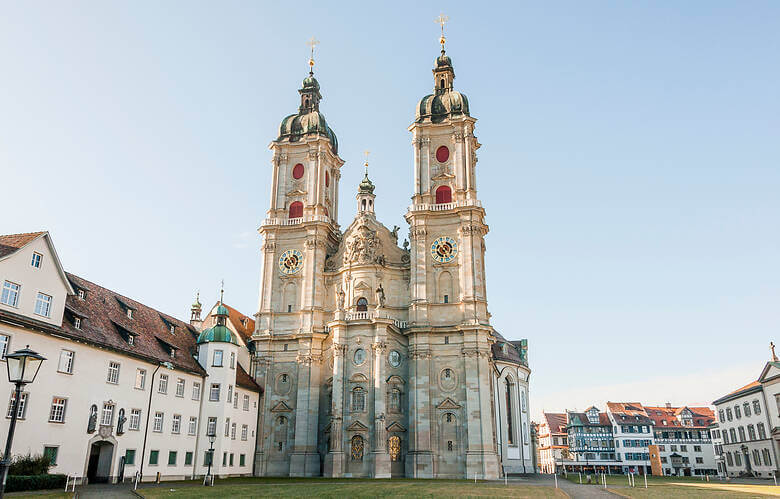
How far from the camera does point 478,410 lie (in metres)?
57.0

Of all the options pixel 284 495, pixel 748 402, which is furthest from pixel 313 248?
pixel 748 402

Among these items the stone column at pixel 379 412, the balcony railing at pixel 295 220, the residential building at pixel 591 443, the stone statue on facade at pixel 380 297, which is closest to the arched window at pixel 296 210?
the balcony railing at pixel 295 220

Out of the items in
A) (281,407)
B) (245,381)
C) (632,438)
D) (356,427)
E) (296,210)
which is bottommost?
(632,438)

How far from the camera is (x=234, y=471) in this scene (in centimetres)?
5528

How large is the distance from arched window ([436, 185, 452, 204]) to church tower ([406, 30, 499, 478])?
0.11 metres

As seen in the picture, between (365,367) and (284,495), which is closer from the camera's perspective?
(284,495)

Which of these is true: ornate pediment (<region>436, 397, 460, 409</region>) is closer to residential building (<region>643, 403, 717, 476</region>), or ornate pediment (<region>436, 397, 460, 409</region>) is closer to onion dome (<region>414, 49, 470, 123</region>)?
onion dome (<region>414, 49, 470, 123</region>)

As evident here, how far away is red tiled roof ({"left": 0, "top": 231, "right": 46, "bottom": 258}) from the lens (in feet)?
109

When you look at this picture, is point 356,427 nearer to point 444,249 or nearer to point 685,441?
point 444,249

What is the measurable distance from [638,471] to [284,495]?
90114 millimetres

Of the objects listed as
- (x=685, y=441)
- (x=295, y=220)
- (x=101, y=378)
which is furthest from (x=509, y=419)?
(x=685, y=441)

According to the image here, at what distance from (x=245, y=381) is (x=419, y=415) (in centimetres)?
1708

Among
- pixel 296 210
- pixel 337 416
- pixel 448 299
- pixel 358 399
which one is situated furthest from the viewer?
pixel 296 210

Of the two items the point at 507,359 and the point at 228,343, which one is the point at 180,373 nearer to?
the point at 228,343
